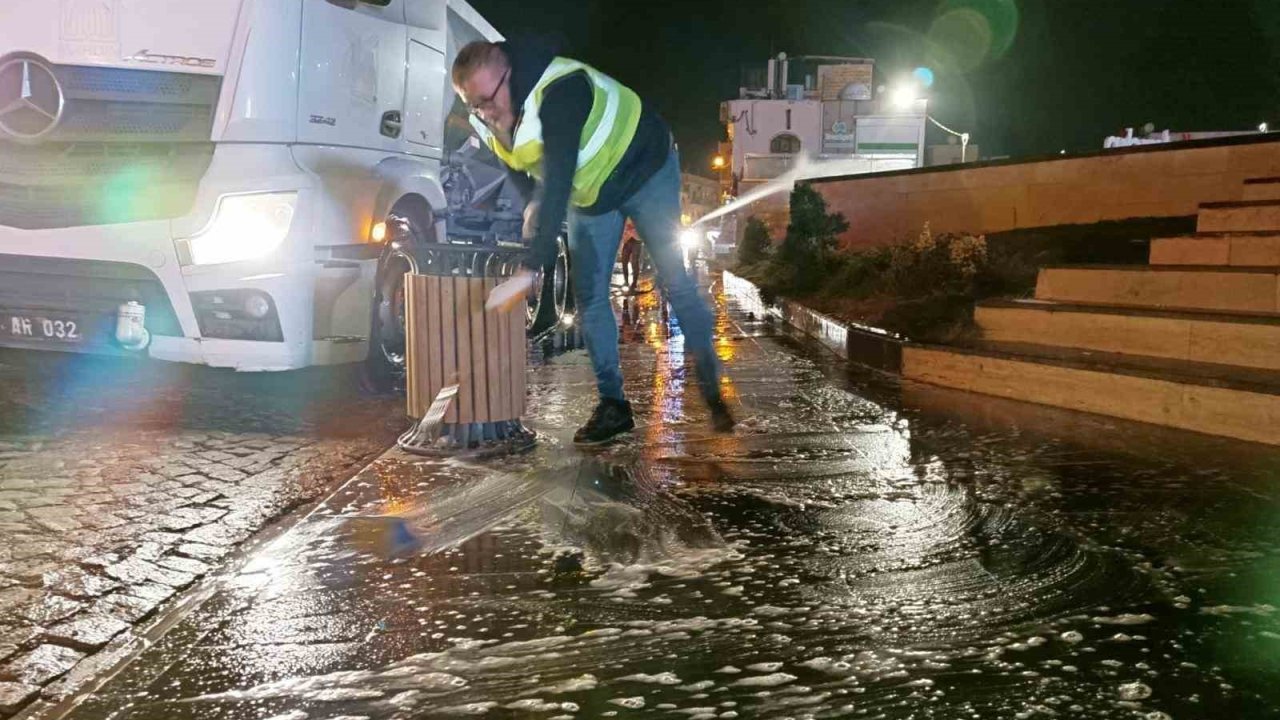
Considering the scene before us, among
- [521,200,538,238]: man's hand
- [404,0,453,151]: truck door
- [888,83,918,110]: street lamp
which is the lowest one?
[521,200,538,238]: man's hand

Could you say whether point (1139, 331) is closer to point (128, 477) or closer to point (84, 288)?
point (128, 477)

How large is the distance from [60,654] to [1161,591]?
305cm

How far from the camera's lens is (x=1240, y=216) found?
20.4 feet

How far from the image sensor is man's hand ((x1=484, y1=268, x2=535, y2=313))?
3.94 m

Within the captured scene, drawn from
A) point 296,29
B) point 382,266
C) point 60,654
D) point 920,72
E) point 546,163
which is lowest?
point 60,654

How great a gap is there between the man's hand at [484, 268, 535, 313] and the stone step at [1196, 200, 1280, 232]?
4823 millimetres

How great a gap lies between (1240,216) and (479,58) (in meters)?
5.23

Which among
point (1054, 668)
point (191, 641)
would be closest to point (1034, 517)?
point (1054, 668)

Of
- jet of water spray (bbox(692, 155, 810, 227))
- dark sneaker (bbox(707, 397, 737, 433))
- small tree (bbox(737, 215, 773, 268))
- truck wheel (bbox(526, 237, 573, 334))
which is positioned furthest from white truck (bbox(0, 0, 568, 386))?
jet of water spray (bbox(692, 155, 810, 227))

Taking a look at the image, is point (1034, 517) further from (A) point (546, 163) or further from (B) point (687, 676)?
(A) point (546, 163)

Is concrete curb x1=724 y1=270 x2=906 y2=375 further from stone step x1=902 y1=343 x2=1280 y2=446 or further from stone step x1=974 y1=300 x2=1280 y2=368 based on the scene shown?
stone step x1=974 y1=300 x2=1280 y2=368

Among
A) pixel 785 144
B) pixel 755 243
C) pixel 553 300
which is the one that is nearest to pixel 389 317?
pixel 553 300

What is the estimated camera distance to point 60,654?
241 cm

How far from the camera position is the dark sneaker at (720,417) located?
4.84 metres
